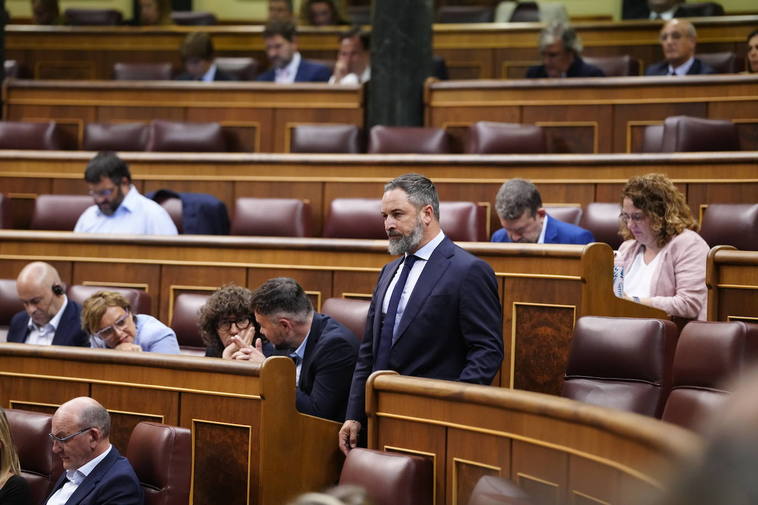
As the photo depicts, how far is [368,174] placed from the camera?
240cm

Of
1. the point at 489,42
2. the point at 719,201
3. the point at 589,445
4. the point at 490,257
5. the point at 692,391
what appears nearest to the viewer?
the point at 589,445

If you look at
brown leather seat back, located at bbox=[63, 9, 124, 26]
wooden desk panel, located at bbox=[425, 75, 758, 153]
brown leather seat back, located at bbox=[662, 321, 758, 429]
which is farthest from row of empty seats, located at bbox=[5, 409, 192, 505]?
brown leather seat back, located at bbox=[63, 9, 124, 26]

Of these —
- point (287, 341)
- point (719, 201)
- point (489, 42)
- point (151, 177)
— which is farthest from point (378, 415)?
point (489, 42)

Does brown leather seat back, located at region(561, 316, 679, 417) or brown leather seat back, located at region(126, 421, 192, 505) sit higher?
brown leather seat back, located at region(561, 316, 679, 417)

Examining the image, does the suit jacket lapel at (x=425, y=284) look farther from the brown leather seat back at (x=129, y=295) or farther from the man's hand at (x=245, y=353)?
the brown leather seat back at (x=129, y=295)

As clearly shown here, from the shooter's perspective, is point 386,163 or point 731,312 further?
point 386,163

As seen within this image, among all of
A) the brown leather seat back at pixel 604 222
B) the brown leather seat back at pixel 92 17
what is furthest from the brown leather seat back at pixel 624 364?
the brown leather seat back at pixel 92 17

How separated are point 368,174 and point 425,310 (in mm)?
1079

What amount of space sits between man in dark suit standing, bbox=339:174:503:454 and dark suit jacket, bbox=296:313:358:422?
0.08 m

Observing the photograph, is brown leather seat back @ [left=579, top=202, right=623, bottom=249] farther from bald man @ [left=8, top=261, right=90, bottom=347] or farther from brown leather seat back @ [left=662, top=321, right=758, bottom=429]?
bald man @ [left=8, top=261, right=90, bottom=347]

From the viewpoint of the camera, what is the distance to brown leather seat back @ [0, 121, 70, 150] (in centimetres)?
280

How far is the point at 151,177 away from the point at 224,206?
0.28 m

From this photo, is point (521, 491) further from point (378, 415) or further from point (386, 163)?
point (386, 163)

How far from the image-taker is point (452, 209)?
208 cm
